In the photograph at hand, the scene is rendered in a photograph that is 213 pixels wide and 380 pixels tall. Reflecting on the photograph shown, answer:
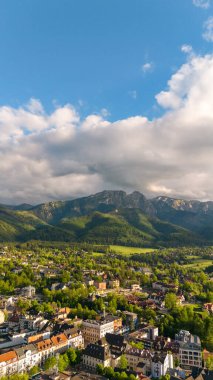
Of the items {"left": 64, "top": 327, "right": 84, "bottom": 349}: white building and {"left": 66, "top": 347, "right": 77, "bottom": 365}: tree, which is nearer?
{"left": 66, "top": 347, "right": 77, "bottom": 365}: tree

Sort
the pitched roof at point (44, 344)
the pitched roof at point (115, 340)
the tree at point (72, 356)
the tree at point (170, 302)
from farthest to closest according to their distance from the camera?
the tree at point (170, 302), the pitched roof at point (115, 340), the pitched roof at point (44, 344), the tree at point (72, 356)

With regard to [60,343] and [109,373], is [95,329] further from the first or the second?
[109,373]

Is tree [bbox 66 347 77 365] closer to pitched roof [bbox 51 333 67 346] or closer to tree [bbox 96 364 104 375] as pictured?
pitched roof [bbox 51 333 67 346]

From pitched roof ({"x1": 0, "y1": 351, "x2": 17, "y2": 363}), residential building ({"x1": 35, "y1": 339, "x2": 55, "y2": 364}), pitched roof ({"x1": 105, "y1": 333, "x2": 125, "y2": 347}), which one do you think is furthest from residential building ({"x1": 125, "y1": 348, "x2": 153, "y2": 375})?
pitched roof ({"x1": 0, "y1": 351, "x2": 17, "y2": 363})

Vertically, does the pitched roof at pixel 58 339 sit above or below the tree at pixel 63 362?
above

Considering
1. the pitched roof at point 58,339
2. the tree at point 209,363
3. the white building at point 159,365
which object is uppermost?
the pitched roof at point 58,339

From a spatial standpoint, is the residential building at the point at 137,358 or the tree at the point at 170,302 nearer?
the residential building at the point at 137,358

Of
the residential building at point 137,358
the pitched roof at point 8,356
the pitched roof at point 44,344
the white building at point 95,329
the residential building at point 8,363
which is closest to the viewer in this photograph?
the residential building at point 8,363

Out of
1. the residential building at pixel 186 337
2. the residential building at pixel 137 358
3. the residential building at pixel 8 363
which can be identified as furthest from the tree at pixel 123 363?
the residential building at pixel 8 363

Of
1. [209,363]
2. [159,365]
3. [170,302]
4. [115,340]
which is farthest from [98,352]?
[170,302]

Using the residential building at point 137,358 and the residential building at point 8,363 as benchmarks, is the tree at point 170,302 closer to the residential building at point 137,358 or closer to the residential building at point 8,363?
the residential building at point 137,358

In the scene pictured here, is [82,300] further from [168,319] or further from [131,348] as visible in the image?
[131,348]
